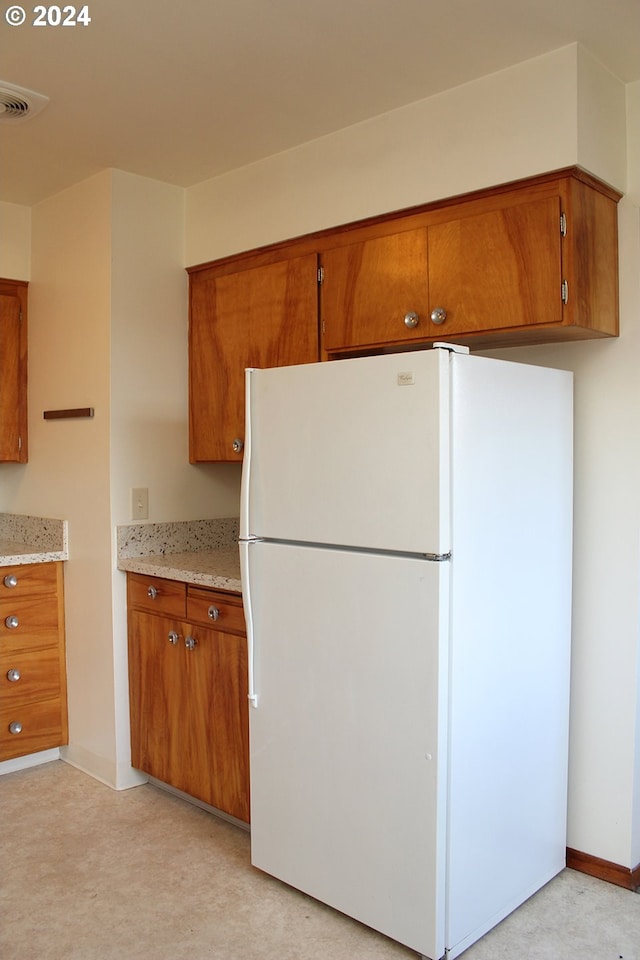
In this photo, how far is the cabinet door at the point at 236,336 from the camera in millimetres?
2924

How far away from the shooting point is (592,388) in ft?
8.24

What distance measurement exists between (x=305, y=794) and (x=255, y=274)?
1855mm

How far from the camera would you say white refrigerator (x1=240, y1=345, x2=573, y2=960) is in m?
2.02

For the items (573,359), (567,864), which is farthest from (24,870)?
(573,359)

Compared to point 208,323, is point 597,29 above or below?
above

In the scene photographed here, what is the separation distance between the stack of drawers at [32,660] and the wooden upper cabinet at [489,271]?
164cm

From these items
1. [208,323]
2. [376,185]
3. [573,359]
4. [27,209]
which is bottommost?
[573,359]

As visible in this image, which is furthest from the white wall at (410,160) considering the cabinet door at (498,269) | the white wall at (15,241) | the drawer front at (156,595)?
the drawer front at (156,595)

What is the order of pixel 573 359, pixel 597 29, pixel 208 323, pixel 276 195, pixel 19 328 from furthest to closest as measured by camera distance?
pixel 19 328, pixel 208 323, pixel 276 195, pixel 573 359, pixel 597 29

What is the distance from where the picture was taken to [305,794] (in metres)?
2.32

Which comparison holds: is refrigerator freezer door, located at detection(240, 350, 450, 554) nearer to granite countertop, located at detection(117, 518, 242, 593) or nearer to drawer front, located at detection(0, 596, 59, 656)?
granite countertop, located at detection(117, 518, 242, 593)

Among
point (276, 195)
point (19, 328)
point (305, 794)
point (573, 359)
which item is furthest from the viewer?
point (19, 328)

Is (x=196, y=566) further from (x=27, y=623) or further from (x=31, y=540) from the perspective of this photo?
(x=31, y=540)

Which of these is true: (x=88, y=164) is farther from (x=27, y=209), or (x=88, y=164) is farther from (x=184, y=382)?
(x=184, y=382)
